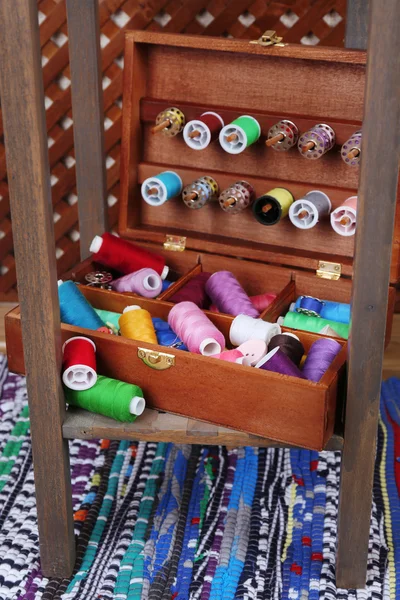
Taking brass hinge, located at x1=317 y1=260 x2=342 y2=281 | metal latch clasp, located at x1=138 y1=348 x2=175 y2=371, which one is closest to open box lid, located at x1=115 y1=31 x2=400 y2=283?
brass hinge, located at x1=317 y1=260 x2=342 y2=281

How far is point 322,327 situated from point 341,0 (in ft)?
4.22

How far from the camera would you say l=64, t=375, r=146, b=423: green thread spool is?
1.59 meters

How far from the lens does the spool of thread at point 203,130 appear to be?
1.94 meters

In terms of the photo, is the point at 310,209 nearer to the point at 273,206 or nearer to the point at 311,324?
the point at 273,206

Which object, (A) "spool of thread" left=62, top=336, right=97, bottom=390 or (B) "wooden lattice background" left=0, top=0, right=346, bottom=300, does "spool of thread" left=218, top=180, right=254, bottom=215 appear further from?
(B) "wooden lattice background" left=0, top=0, right=346, bottom=300

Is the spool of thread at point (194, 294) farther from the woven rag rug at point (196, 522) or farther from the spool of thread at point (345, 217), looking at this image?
the woven rag rug at point (196, 522)

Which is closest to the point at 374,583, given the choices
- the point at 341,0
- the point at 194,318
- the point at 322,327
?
the point at 322,327

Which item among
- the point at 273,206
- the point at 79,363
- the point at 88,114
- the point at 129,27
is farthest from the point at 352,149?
the point at 129,27

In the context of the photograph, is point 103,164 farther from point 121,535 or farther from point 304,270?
point 121,535

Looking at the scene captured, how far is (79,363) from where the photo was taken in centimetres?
159

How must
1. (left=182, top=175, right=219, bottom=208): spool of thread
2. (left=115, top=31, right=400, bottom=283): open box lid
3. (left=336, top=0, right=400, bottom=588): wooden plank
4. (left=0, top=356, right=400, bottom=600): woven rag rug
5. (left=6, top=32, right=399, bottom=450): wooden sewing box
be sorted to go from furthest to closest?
(left=182, top=175, right=219, bottom=208): spool of thread → (left=115, top=31, right=400, bottom=283): open box lid → (left=0, top=356, right=400, bottom=600): woven rag rug → (left=6, top=32, right=399, bottom=450): wooden sewing box → (left=336, top=0, right=400, bottom=588): wooden plank

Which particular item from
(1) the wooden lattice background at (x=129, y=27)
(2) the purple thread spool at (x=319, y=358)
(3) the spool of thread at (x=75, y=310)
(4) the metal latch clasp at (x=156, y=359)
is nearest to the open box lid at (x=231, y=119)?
(2) the purple thread spool at (x=319, y=358)

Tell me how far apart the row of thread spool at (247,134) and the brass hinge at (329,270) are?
9.2 inches

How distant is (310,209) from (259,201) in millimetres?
127
